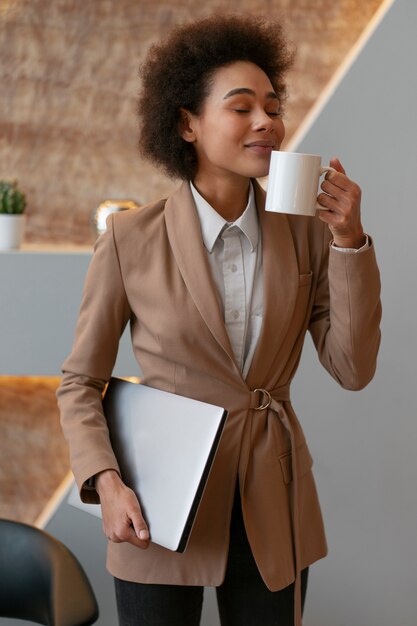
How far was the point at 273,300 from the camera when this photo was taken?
1.29 metres

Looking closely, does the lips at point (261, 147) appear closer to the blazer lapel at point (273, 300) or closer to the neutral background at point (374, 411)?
the blazer lapel at point (273, 300)

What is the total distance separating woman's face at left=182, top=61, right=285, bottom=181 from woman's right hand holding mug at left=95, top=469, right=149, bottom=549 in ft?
1.52

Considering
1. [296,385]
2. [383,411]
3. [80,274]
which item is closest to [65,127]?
[80,274]

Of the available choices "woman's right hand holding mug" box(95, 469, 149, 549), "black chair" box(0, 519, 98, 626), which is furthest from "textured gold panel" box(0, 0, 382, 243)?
"woman's right hand holding mug" box(95, 469, 149, 549)

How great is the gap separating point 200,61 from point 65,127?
116 centimetres

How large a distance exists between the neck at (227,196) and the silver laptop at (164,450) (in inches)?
11.2

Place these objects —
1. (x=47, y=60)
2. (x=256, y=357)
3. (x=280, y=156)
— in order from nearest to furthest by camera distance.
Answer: (x=280, y=156), (x=256, y=357), (x=47, y=60)

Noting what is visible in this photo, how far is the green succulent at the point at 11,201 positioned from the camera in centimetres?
225

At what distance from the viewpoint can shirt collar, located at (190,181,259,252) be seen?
52.2 inches

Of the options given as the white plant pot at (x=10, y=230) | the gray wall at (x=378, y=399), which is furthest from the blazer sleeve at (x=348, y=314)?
the white plant pot at (x=10, y=230)

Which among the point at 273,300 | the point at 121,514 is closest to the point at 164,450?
the point at 121,514

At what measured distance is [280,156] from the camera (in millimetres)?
1166

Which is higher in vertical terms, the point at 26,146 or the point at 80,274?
the point at 26,146

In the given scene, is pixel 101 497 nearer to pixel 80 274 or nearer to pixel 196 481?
pixel 196 481
